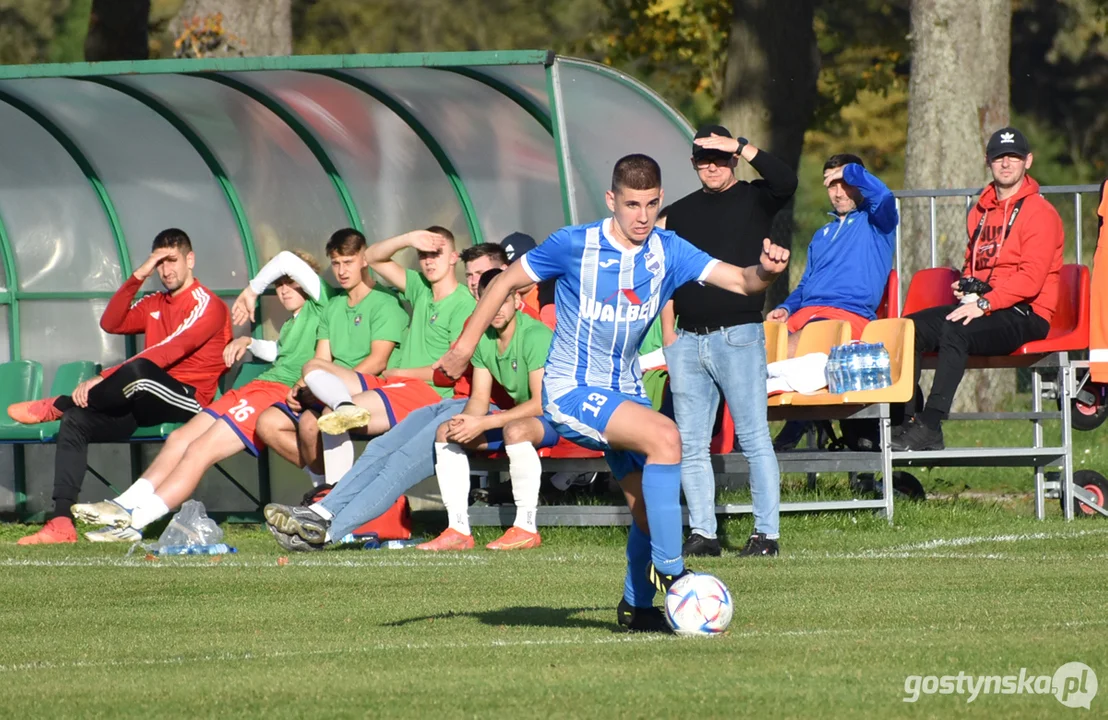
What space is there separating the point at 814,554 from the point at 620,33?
18060 mm

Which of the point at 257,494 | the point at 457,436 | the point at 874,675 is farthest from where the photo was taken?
the point at 257,494

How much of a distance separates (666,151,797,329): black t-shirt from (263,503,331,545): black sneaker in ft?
7.84

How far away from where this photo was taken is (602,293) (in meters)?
6.95

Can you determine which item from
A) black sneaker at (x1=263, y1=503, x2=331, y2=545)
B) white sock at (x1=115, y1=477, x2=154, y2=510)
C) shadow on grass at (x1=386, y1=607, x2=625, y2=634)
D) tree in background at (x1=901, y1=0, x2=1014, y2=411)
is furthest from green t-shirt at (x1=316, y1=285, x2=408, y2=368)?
tree in background at (x1=901, y1=0, x2=1014, y2=411)

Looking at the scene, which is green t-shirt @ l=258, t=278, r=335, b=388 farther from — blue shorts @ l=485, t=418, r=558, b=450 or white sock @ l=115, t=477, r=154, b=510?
blue shorts @ l=485, t=418, r=558, b=450

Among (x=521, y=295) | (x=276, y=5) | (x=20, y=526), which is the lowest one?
(x=20, y=526)

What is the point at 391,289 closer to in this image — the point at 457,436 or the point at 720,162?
the point at 457,436

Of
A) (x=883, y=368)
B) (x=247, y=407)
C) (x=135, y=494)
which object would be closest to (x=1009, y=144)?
(x=883, y=368)

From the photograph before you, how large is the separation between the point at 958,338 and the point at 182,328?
208 inches

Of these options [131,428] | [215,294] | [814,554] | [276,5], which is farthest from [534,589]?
[276,5]

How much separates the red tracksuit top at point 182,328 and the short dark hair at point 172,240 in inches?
10.6

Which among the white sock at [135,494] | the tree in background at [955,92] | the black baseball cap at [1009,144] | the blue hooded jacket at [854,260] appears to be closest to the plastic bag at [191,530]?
the white sock at [135,494]

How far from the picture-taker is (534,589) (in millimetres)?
8352

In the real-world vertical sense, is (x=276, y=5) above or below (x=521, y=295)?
above
